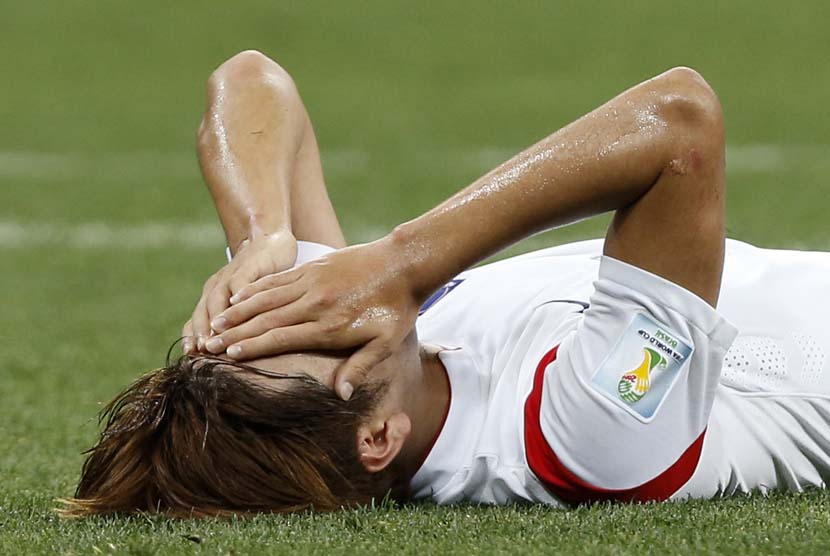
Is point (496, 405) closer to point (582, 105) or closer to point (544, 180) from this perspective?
point (544, 180)

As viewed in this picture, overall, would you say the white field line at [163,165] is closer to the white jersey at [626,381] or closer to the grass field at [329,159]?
the grass field at [329,159]

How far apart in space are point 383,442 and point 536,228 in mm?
380

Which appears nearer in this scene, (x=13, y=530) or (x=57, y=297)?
(x=13, y=530)

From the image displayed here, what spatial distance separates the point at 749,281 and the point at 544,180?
0.57 meters

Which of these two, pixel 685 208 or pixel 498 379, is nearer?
pixel 685 208

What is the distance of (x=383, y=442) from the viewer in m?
2.14

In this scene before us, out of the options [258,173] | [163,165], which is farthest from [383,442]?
[163,165]

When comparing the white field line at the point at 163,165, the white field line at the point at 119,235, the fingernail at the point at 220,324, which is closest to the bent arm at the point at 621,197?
the fingernail at the point at 220,324

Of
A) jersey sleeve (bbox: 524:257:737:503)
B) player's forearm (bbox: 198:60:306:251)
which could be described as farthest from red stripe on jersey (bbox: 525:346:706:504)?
player's forearm (bbox: 198:60:306:251)

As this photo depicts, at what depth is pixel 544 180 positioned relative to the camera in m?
2.02

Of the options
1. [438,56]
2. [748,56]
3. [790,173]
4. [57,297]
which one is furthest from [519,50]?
[57,297]

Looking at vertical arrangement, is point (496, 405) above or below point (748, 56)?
below

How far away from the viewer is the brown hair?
81.4 inches

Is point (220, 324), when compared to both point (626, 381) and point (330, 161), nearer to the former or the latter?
point (626, 381)
